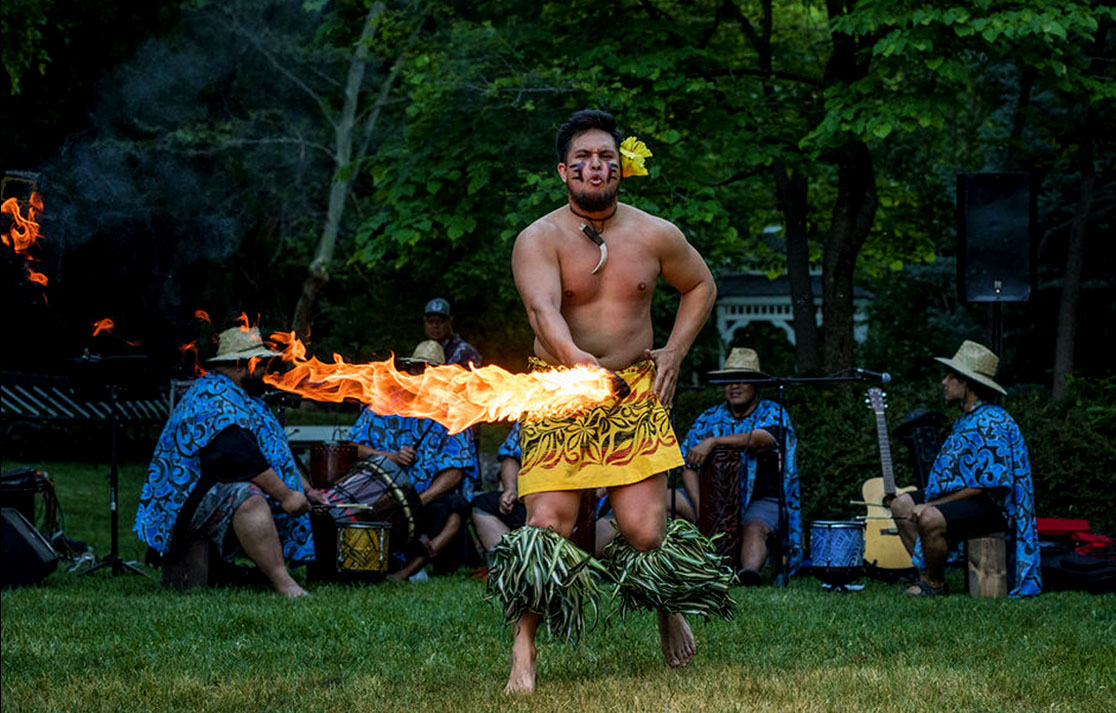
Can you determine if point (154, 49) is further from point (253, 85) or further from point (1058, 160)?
point (1058, 160)

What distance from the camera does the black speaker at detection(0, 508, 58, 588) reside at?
8.55m

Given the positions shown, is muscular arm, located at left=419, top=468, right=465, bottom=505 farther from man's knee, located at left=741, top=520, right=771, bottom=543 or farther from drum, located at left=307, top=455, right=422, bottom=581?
man's knee, located at left=741, top=520, right=771, bottom=543

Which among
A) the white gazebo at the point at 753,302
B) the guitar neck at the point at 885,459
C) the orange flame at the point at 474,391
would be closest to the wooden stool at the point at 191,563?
the orange flame at the point at 474,391

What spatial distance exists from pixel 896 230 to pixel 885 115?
6.78 meters

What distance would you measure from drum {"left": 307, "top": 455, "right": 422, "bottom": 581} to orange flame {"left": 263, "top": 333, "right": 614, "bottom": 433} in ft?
7.87

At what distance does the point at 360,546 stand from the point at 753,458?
2785mm

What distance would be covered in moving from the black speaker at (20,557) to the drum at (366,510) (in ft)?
5.41

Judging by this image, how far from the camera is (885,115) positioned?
11.7 m

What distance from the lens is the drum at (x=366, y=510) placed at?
8836 mm

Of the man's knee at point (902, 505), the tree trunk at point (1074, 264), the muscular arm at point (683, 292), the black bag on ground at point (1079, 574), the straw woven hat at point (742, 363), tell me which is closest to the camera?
the muscular arm at point (683, 292)

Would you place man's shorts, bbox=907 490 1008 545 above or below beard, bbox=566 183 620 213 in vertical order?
below

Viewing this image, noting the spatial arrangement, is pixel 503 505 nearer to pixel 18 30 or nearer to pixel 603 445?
pixel 603 445

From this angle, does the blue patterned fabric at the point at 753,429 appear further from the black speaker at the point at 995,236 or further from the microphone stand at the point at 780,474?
the black speaker at the point at 995,236

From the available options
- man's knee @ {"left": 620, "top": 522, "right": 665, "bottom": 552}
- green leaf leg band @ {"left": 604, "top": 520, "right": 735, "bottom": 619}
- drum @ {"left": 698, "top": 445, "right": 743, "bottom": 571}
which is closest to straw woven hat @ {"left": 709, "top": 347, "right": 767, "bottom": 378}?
drum @ {"left": 698, "top": 445, "right": 743, "bottom": 571}
